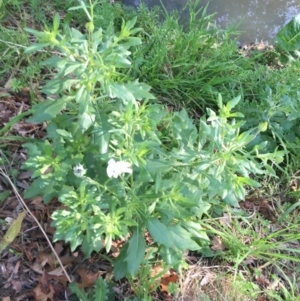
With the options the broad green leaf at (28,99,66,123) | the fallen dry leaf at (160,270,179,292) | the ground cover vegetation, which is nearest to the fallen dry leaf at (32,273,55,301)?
the ground cover vegetation

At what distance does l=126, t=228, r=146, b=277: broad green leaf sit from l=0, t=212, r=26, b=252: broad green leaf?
64 centimetres

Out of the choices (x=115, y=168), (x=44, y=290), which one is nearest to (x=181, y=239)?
(x=115, y=168)

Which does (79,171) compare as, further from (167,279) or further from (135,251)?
(167,279)

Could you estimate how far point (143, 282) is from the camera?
2.42 meters

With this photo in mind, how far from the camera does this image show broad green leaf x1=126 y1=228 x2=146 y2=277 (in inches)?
86.4

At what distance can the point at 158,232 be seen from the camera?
2152 mm

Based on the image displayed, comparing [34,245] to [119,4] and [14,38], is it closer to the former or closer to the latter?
[14,38]


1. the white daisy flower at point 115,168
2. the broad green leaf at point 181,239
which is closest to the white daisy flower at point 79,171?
the white daisy flower at point 115,168

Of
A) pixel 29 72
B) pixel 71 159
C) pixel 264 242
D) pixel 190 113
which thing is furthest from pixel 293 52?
pixel 71 159

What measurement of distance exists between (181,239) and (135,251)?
22 cm

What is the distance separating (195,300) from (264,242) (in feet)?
1.62

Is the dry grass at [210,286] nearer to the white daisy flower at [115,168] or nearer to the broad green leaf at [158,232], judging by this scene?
the broad green leaf at [158,232]

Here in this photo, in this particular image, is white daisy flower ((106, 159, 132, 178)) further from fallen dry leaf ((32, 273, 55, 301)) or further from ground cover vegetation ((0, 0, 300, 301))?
fallen dry leaf ((32, 273, 55, 301))

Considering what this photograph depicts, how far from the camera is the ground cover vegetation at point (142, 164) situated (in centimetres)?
204
